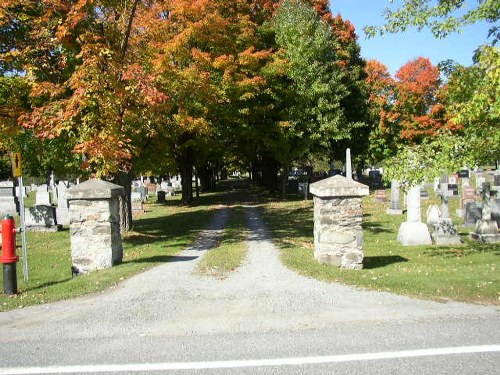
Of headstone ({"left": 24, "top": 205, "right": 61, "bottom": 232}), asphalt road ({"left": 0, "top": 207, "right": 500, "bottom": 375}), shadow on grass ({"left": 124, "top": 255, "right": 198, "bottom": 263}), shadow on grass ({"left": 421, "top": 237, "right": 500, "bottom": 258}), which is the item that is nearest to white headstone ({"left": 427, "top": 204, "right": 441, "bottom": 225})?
shadow on grass ({"left": 421, "top": 237, "right": 500, "bottom": 258})

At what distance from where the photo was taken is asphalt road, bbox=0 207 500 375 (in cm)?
434

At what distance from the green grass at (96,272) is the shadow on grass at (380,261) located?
456 centimetres

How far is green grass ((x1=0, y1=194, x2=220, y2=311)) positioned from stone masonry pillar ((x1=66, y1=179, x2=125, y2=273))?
0.45 metres

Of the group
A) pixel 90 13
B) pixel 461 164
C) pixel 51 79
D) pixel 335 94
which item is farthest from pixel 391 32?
pixel 335 94

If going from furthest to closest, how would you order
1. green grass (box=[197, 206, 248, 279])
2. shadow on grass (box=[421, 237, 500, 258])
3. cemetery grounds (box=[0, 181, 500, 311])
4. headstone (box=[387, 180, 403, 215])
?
headstone (box=[387, 180, 403, 215]) → shadow on grass (box=[421, 237, 500, 258]) → green grass (box=[197, 206, 248, 279]) → cemetery grounds (box=[0, 181, 500, 311])

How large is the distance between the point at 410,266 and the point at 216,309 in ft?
17.6

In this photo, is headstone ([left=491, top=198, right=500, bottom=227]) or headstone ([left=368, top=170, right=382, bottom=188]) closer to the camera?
headstone ([left=491, top=198, right=500, bottom=227])

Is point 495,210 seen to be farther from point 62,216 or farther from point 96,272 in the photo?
point 62,216

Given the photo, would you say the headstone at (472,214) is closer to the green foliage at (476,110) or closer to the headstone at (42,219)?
the green foliage at (476,110)

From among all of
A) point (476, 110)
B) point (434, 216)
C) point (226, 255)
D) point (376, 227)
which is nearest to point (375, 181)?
point (376, 227)

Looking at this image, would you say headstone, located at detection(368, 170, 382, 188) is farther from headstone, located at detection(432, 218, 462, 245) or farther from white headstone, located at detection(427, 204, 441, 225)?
headstone, located at detection(432, 218, 462, 245)

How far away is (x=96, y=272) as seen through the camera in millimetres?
8875

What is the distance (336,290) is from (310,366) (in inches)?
118

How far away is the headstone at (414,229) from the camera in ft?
43.6
